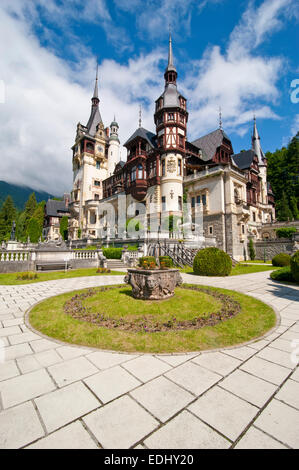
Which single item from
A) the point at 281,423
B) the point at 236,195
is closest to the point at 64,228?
the point at 236,195

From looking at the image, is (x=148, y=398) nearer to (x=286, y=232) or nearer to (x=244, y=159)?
(x=286, y=232)

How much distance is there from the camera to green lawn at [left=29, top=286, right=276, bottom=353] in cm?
408

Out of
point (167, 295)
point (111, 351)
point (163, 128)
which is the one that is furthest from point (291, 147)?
point (111, 351)

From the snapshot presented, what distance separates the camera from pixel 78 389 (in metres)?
2.76

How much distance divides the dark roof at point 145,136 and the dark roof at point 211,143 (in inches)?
370

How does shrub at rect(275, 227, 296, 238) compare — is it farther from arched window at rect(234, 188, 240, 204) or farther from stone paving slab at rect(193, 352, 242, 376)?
stone paving slab at rect(193, 352, 242, 376)

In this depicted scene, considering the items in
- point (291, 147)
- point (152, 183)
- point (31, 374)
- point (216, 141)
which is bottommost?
point (31, 374)

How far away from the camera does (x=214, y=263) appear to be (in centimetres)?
1427

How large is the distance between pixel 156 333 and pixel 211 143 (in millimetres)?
40800

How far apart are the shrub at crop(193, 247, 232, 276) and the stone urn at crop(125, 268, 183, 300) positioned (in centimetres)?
768

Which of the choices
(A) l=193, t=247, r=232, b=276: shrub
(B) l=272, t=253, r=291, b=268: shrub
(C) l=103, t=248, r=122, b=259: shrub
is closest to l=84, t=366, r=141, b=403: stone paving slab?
(A) l=193, t=247, r=232, b=276: shrub

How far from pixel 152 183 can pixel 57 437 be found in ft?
112

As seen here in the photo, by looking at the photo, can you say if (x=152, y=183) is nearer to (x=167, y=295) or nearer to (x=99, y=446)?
(x=167, y=295)

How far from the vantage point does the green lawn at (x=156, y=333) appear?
408 centimetres
